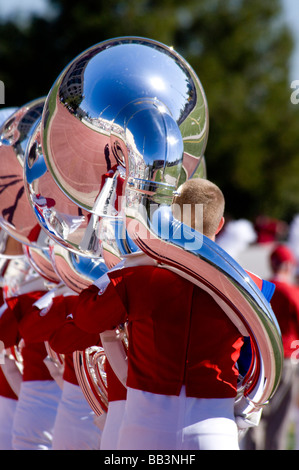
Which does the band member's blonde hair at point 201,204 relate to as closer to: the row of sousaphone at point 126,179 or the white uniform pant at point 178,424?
the row of sousaphone at point 126,179

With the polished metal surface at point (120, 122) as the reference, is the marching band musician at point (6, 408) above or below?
below

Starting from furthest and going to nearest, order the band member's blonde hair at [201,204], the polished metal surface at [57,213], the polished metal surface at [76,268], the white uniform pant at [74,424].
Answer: the white uniform pant at [74,424]
the polished metal surface at [76,268]
the polished metal surface at [57,213]
the band member's blonde hair at [201,204]

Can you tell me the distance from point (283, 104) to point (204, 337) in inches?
1074

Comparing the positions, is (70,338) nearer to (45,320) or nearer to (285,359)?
(45,320)

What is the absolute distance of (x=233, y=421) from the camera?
92.3 inches

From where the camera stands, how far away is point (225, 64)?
27.3 meters

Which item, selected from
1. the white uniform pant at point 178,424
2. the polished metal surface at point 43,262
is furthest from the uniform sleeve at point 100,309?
the polished metal surface at point 43,262

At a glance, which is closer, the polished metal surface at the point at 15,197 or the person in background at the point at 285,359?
the polished metal surface at the point at 15,197

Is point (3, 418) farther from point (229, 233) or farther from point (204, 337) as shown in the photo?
point (229, 233)

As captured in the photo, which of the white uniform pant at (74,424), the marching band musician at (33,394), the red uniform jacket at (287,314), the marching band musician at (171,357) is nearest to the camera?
the marching band musician at (171,357)

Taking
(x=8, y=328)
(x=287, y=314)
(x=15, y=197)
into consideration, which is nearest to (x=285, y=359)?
(x=287, y=314)

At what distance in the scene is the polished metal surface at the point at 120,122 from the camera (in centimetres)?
229

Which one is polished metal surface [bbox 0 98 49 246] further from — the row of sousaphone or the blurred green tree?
the blurred green tree

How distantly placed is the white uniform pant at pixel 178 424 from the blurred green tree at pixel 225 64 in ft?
60.7
